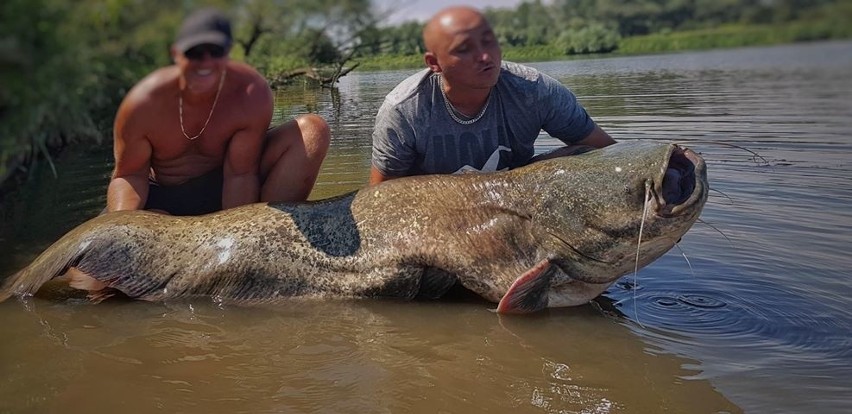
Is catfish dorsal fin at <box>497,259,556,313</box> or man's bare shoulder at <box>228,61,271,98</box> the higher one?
man's bare shoulder at <box>228,61,271,98</box>

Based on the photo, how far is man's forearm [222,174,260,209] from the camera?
4.22m

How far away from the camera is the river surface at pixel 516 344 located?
2.62 m

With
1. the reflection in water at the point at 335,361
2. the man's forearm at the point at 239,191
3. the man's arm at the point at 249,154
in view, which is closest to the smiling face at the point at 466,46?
the man's arm at the point at 249,154

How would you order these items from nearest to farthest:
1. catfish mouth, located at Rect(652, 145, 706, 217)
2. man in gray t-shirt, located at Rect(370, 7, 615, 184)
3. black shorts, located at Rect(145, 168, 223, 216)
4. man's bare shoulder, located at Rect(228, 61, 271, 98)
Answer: catfish mouth, located at Rect(652, 145, 706, 217) → man's bare shoulder, located at Rect(228, 61, 271, 98) → man in gray t-shirt, located at Rect(370, 7, 615, 184) → black shorts, located at Rect(145, 168, 223, 216)

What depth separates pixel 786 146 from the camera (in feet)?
23.4

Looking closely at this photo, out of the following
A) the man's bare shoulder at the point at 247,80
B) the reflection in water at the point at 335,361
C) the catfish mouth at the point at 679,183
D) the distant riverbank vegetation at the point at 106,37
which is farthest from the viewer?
the man's bare shoulder at the point at 247,80

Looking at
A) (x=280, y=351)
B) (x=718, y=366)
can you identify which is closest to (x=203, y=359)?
(x=280, y=351)

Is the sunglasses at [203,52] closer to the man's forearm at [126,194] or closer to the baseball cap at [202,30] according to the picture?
the baseball cap at [202,30]

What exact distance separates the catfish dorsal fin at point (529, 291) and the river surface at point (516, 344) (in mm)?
67

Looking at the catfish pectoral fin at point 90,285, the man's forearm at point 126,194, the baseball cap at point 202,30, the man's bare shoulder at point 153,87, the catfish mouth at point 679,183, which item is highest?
the baseball cap at point 202,30

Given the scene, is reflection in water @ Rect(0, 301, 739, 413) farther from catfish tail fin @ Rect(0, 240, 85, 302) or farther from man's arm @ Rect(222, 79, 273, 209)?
man's arm @ Rect(222, 79, 273, 209)

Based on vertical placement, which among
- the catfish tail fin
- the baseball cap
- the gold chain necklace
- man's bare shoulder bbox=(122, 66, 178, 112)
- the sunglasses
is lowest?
the catfish tail fin

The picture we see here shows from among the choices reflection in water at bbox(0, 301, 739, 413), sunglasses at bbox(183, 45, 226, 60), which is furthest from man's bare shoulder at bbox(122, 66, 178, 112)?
reflection in water at bbox(0, 301, 739, 413)

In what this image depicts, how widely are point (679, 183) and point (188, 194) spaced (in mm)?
2921
